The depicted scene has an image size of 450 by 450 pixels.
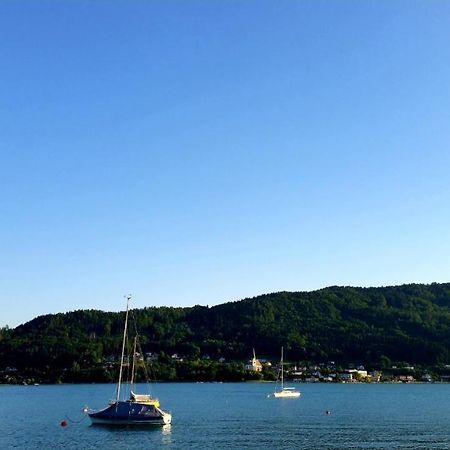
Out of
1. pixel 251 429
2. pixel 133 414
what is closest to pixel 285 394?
pixel 251 429

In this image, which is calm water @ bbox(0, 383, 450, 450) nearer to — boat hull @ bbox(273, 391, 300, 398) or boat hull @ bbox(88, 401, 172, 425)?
boat hull @ bbox(88, 401, 172, 425)

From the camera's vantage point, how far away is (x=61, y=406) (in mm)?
131000

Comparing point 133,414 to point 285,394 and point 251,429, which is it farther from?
point 285,394

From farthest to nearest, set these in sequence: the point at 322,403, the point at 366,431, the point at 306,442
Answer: the point at 322,403, the point at 366,431, the point at 306,442

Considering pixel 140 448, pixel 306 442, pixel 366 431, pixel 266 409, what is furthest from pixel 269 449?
pixel 266 409

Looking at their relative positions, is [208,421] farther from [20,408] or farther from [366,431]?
[20,408]

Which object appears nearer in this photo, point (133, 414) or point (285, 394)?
point (133, 414)

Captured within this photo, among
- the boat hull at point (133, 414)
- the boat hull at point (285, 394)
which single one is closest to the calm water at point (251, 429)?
the boat hull at point (133, 414)

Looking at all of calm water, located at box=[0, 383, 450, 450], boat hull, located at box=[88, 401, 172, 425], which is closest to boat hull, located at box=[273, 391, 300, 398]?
calm water, located at box=[0, 383, 450, 450]

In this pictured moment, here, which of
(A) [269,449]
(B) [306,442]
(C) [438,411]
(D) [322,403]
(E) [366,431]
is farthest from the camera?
(D) [322,403]

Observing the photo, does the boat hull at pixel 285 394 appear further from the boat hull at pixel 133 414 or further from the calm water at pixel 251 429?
the boat hull at pixel 133 414

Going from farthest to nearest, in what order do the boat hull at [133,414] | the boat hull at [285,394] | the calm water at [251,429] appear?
the boat hull at [285,394]
the boat hull at [133,414]
the calm water at [251,429]

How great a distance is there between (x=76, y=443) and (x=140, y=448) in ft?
25.9

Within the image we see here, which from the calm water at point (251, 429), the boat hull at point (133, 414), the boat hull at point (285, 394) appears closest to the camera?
the calm water at point (251, 429)
